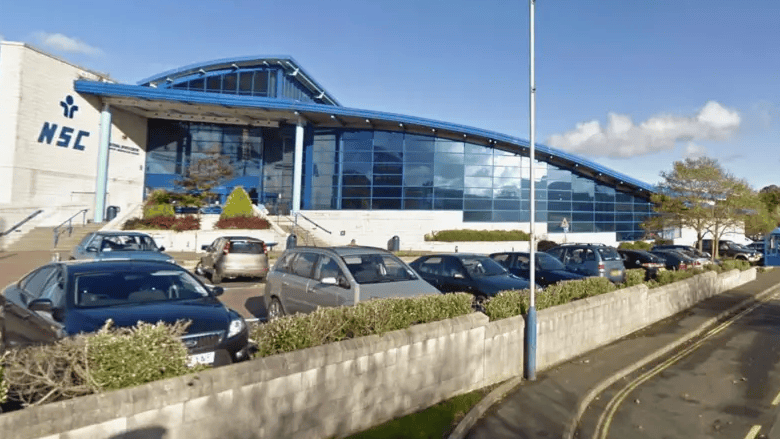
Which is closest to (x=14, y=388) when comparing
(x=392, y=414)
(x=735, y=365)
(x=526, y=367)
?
(x=392, y=414)

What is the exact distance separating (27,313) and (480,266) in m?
8.35

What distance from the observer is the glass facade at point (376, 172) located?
120ft

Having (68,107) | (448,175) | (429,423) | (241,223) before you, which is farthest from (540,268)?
(68,107)

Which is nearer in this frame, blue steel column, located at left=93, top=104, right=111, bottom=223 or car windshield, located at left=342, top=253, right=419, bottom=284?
car windshield, located at left=342, top=253, right=419, bottom=284

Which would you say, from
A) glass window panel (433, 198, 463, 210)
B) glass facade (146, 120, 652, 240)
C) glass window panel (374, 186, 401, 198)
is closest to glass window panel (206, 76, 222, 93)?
glass facade (146, 120, 652, 240)

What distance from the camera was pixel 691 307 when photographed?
15.2m

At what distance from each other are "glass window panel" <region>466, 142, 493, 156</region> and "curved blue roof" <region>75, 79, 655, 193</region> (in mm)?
458

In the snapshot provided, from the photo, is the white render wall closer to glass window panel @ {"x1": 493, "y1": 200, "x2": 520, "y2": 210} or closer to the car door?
the car door

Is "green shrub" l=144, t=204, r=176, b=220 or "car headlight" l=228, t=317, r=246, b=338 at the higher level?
"green shrub" l=144, t=204, r=176, b=220

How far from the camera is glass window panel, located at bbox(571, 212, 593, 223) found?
1591 inches

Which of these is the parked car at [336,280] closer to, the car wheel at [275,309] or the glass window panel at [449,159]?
the car wheel at [275,309]

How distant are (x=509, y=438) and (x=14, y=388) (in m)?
4.34

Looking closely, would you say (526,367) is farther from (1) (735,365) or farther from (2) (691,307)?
(2) (691,307)

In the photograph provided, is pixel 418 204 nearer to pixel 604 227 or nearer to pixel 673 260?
pixel 604 227
